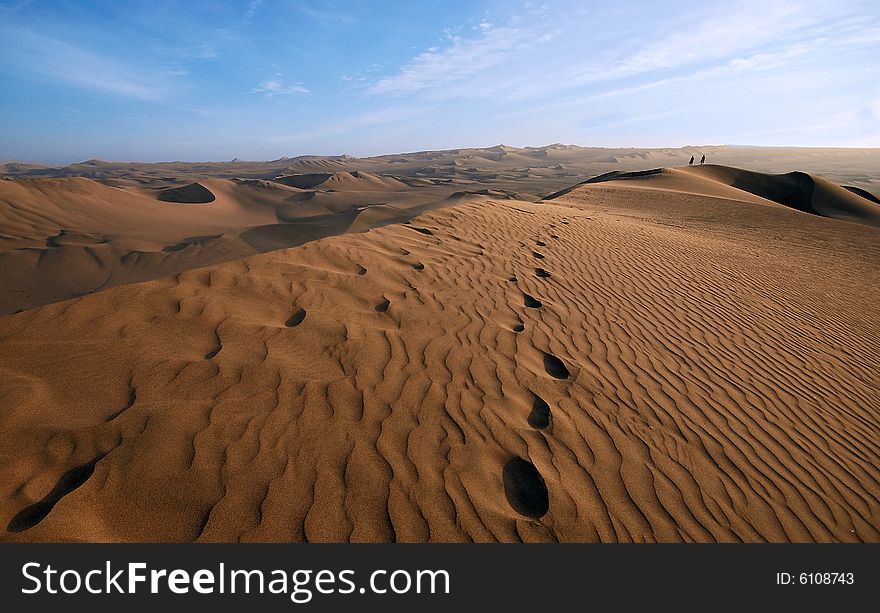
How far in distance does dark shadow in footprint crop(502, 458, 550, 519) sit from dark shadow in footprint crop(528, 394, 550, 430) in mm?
419

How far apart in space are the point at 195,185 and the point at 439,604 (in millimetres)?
22393

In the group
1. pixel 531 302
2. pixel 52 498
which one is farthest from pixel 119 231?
pixel 52 498

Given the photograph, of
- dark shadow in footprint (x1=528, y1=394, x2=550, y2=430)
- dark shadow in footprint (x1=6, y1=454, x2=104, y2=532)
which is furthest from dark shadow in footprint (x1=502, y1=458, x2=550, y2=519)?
dark shadow in footprint (x1=6, y1=454, x2=104, y2=532)

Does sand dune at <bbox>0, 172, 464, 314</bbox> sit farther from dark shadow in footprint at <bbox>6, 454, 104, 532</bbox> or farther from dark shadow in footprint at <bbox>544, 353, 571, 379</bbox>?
dark shadow in footprint at <bbox>544, 353, 571, 379</bbox>

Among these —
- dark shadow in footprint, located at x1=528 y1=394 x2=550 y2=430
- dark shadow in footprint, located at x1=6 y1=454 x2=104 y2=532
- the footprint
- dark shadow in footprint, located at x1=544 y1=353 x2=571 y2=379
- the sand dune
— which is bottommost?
the sand dune

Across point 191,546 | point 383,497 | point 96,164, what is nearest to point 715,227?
point 383,497

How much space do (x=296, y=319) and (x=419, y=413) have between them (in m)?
1.76

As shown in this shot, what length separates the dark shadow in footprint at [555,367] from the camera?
3.75 meters

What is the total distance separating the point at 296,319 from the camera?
4.06m

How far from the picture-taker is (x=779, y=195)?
20.2 meters

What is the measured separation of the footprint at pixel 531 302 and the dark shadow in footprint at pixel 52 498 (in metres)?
4.24

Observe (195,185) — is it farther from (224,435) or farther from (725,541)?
(725,541)

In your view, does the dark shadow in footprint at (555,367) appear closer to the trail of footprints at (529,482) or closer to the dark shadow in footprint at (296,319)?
the trail of footprints at (529,482)

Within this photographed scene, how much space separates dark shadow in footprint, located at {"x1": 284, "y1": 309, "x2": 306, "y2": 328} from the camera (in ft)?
13.0
